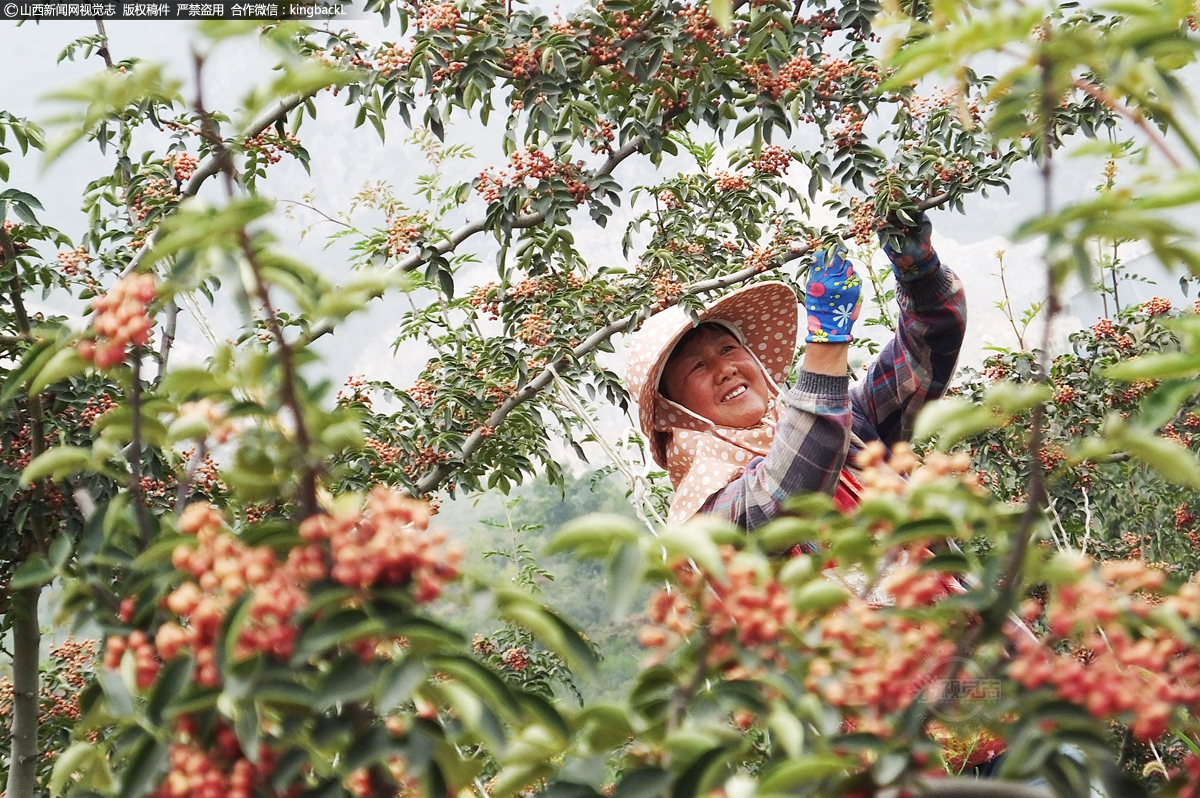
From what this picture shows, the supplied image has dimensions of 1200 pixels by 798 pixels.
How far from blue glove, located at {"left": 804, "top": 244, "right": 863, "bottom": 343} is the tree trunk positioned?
1.69 m

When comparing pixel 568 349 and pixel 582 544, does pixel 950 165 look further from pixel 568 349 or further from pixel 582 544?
pixel 582 544

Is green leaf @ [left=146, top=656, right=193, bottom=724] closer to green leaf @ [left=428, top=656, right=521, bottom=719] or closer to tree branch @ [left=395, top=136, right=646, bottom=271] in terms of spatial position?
green leaf @ [left=428, top=656, right=521, bottom=719]

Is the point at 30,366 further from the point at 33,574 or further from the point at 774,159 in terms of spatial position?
the point at 774,159

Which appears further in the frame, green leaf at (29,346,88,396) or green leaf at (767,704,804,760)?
green leaf at (29,346,88,396)

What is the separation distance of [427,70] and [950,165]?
4.01 ft

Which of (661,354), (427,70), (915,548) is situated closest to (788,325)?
(661,354)

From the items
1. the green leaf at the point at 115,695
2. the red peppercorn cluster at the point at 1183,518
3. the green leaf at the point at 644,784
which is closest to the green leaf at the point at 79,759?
the green leaf at the point at 115,695

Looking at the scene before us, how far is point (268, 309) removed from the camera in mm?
793

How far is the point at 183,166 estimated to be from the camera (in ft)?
9.88

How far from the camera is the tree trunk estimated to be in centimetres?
238

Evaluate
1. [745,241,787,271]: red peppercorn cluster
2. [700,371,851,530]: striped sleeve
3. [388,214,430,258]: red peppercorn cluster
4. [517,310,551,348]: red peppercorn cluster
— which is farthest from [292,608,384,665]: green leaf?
[517,310,551,348]: red peppercorn cluster

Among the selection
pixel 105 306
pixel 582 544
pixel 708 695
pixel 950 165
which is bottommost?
pixel 708 695

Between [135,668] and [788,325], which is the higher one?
[788,325]

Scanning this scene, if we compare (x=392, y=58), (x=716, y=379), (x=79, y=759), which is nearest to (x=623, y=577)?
(x=79, y=759)
